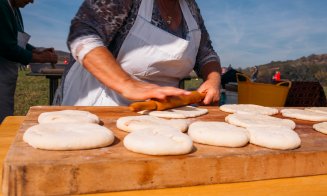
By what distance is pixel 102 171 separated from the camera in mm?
896

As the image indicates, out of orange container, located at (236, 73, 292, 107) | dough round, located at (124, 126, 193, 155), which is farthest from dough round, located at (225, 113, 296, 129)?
orange container, located at (236, 73, 292, 107)

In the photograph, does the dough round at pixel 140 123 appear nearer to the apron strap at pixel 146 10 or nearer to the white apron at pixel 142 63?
the white apron at pixel 142 63

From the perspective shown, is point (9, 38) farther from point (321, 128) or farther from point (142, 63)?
point (321, 128)

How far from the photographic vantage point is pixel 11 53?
2.90 m

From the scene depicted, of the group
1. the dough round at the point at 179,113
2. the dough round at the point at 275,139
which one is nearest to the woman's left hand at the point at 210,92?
the dough round at the point at 179,113

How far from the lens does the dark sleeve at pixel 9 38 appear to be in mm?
2797

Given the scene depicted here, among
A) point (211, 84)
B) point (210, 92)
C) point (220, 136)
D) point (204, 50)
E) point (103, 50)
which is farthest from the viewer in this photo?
point (204, 50)

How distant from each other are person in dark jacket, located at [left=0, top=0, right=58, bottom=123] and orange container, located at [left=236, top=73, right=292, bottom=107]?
1.94 metres

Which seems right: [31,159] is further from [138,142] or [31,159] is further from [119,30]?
[119,30]


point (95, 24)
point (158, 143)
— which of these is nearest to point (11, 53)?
point (95, 24)

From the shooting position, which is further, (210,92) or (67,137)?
(210,92)

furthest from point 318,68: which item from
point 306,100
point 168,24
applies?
point 168,24

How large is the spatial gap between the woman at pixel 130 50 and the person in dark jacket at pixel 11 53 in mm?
Result: 1032

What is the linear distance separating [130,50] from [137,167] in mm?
1185
